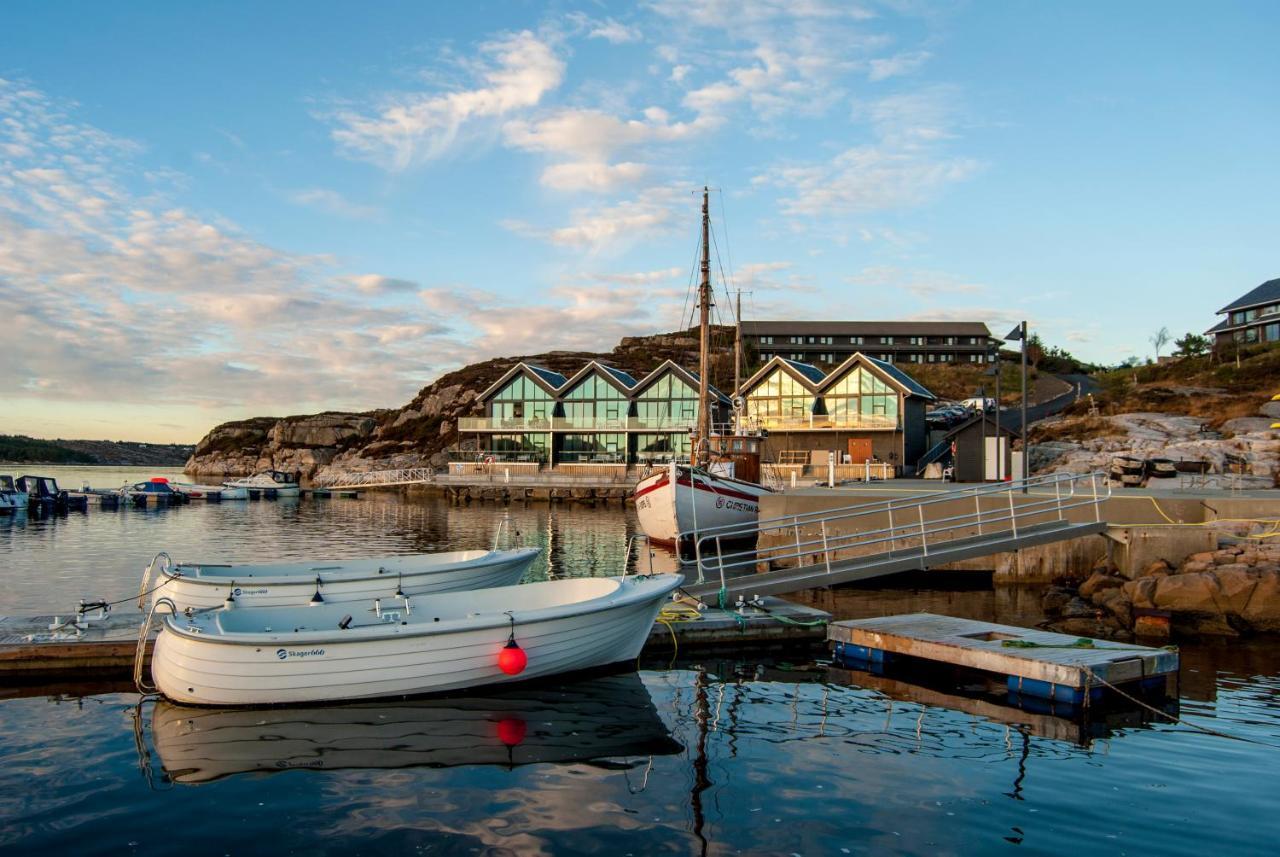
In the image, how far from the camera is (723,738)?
10594 mm

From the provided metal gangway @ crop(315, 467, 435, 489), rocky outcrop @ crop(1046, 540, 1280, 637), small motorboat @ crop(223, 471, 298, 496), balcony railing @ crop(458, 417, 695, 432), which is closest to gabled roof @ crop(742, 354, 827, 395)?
balcony railing @ crop(458, 417, 695, 432)

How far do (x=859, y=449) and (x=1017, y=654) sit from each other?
1863 inches

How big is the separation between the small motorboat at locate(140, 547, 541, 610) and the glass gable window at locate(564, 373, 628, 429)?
2102 inches

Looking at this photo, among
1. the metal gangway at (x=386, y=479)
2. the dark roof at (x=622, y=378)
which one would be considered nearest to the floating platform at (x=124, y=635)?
the dark roof at (x=622, y=378)

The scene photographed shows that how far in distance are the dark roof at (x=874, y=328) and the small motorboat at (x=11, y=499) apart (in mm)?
81463

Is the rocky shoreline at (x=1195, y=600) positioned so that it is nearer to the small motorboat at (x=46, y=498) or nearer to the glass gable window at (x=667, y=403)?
the glass gable window at (x=667, y=403)

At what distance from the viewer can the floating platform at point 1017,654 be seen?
460 inches

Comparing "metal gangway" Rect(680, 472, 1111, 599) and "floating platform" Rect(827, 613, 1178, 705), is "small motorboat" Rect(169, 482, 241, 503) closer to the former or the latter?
"metal gangway" Rect(680, 472, 1111, 599)

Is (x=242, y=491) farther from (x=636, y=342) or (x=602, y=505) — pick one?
(x=636, y=342)

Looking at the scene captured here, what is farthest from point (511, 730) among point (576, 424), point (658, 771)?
point (576, 424)

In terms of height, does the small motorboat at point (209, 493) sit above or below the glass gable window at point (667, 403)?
below

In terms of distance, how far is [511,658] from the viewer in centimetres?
1181

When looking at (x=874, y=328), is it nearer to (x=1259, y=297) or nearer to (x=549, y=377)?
(x=1259, y=297)

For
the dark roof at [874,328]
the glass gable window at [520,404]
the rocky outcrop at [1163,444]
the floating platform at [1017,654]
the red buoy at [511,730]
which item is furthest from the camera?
the dark roof at [874,328]
